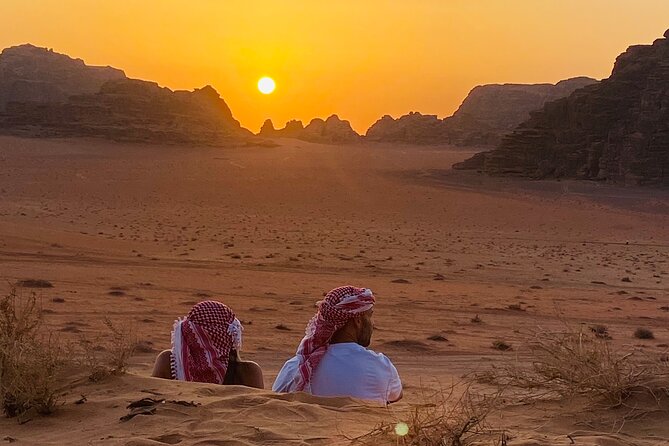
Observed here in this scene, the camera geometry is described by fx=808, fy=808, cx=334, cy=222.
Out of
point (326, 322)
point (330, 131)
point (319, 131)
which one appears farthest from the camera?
point (319, 131)

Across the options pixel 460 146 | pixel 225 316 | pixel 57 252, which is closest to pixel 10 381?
pixel 225 316

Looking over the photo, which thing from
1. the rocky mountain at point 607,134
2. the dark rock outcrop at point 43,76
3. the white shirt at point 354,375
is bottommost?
the white shirt at point 354,375

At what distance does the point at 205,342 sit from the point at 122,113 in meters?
79.4

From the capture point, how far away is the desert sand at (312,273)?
4359 mm

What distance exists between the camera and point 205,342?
512 centimetres

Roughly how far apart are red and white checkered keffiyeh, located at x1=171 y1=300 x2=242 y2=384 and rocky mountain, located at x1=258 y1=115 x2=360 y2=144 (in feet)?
326

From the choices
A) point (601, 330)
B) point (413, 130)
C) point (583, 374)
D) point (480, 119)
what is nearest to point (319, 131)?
point (413, 130)

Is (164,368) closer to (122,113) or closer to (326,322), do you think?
(326,322)

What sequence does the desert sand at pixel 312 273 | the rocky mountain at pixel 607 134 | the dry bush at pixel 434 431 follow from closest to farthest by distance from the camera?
the dry bush at pixel 434 431
the desert sand at pixel 312 273
the rocky mountain at pixel 607 134

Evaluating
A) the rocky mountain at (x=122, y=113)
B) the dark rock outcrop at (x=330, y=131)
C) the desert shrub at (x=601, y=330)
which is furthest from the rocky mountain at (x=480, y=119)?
the desert shrub at (x=601, y=330)

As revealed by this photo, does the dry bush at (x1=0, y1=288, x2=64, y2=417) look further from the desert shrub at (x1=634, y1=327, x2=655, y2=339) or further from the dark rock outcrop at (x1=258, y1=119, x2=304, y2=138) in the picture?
the dark rock outcrop at (x1=258, y1=119, x2=304, y2=138)

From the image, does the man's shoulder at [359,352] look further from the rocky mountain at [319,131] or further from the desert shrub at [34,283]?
the rocky mountain at [319,131]

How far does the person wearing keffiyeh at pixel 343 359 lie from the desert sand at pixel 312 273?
0.77 ft

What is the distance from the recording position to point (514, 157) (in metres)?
61.0
